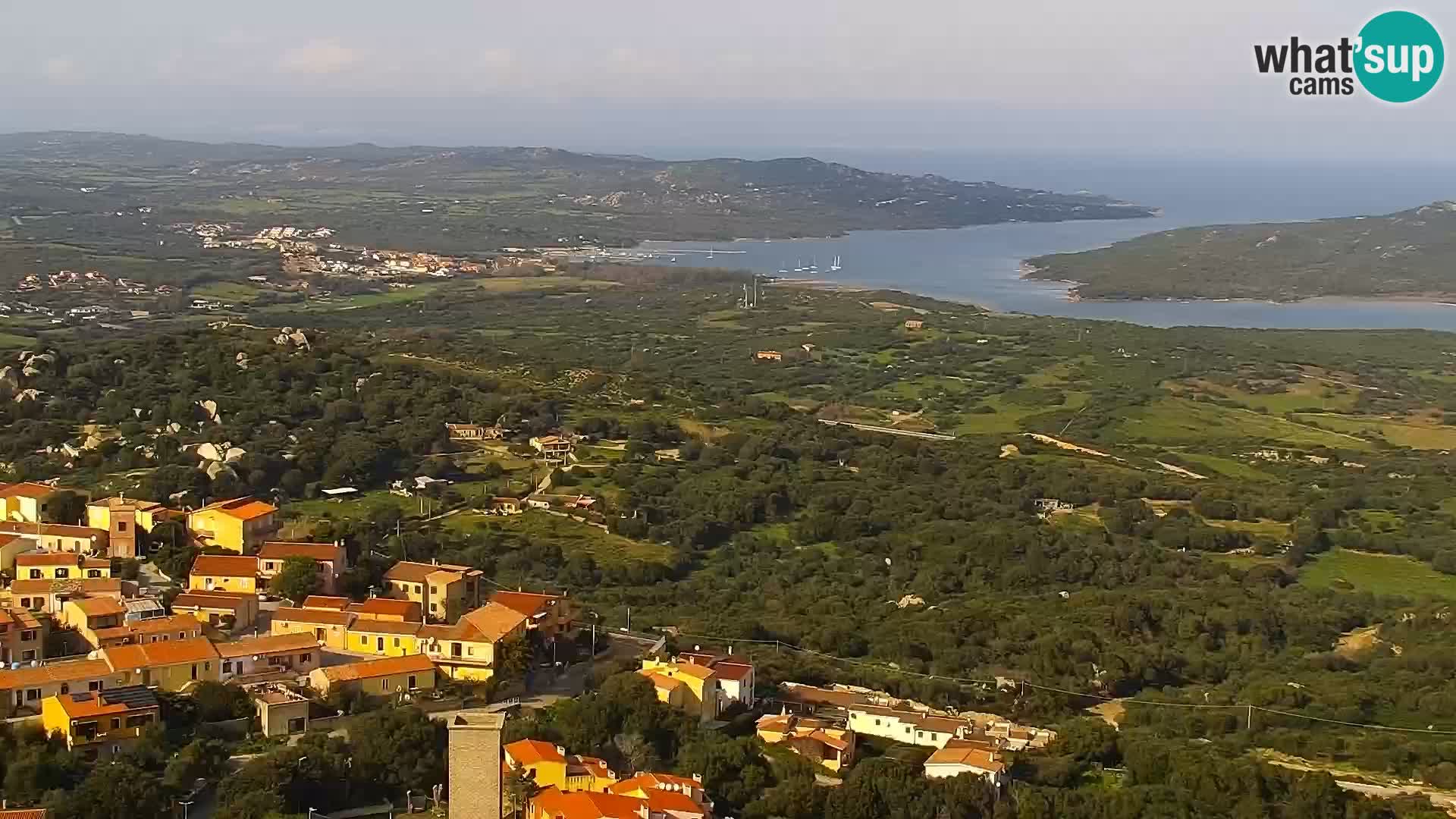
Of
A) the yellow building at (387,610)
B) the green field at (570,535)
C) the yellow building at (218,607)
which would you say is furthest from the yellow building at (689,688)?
the green field at (570,535)

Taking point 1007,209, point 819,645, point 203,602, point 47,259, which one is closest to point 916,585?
point 819,645

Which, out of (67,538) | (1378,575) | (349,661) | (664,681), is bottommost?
(1378,575)

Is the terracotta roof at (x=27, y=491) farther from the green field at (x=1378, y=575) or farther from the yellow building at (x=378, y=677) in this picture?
the green field at (x=1378, y=575)

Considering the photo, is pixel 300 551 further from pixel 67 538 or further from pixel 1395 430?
pixel 1395 430

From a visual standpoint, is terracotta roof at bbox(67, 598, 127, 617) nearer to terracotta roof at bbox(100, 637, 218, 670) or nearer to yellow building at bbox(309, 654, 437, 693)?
terracotta roof at bbox(100, 637, 218, 670)

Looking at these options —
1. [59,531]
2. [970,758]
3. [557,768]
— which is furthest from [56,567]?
[970,758]

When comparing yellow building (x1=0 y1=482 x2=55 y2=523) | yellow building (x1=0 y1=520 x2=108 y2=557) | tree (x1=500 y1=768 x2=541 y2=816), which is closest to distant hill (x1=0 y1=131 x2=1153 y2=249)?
yellow building (x1=0 y1=482 x2=55 y2=523)
